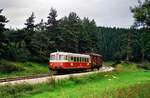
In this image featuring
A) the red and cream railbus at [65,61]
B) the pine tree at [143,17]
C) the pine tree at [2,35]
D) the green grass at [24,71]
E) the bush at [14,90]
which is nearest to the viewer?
the bush at [14,90]

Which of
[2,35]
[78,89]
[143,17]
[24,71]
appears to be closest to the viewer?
[78,89]

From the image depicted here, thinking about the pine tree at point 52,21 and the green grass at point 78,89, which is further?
the pine tree at point 52,21

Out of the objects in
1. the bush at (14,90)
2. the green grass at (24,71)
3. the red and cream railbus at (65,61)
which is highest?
the red and cream railbus at (65,61)

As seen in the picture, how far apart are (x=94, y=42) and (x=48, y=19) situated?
30.0m

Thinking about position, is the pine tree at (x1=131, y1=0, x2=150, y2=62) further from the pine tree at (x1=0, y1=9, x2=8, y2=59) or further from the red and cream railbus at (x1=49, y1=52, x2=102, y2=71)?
the pine tree at (x1=0, y1=9, x2=8, y2=59)

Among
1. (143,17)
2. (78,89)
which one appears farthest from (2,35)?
(78,89)

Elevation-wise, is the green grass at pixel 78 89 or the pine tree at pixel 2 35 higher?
the pine tree at pixel 2 35

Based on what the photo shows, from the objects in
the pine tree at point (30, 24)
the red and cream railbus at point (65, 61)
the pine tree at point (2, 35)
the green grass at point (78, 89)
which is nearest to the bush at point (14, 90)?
the green grass at point (78, 89)

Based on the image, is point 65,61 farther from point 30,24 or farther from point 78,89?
point 30,24

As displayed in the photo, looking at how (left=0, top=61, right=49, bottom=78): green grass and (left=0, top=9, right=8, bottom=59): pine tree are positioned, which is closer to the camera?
(left=0, top=61, right=49, bottom=78): green grass

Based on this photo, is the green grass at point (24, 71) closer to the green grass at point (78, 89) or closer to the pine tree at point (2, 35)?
the pine tree at point (2, 35)

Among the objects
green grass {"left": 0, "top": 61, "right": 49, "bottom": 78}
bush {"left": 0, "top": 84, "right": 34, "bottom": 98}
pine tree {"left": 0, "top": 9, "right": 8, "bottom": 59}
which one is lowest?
green grass {"left": 0, "top": 61, "right": 49, "bottom": 78}

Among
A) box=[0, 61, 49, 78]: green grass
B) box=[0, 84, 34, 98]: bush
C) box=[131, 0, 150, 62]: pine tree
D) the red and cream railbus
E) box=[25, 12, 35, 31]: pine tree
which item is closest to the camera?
box=[0, 84, 34, 98]: bush

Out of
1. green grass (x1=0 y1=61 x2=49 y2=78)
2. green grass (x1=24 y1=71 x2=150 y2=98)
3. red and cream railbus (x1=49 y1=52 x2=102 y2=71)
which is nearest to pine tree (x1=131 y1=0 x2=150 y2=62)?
green grass (x1=24 y1=71 x2=150 y2=98)
